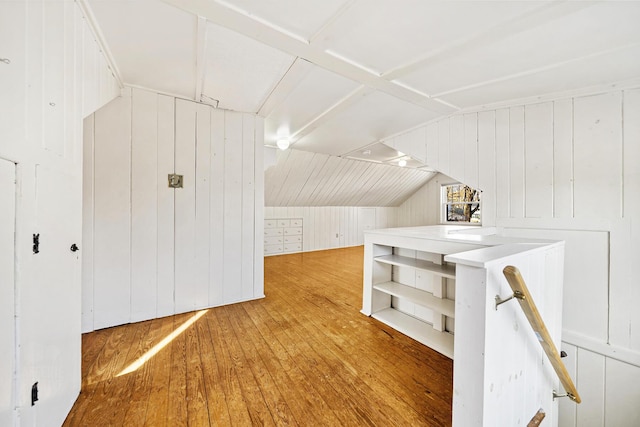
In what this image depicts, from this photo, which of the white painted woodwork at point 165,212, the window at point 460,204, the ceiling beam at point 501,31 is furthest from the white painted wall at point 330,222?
the ceiling beam at point 501,31

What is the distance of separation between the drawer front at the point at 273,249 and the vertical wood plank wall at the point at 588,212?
14.7 feet

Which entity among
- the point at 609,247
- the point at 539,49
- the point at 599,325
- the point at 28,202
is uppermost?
the point at 539,49

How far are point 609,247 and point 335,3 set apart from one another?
2514mm

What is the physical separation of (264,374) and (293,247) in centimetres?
450

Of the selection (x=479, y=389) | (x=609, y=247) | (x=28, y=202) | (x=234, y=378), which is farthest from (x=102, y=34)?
(x=609, y=247)

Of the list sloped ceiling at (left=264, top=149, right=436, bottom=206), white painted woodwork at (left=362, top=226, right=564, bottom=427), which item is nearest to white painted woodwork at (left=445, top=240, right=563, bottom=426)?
white painted woodwork at (left=362, top=226, right=564, bottom=427)

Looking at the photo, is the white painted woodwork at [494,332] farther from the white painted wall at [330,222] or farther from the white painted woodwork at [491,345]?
the white painted wall at [330,222]

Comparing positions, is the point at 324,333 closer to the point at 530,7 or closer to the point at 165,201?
the point at 165,201

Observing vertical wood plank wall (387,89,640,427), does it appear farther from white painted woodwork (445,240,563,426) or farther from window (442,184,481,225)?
window (442,184,481,225)

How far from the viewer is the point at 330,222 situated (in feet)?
22.2

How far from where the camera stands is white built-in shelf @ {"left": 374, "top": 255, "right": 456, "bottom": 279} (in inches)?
74.2

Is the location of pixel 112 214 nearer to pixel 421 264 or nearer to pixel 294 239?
pixel 421 264

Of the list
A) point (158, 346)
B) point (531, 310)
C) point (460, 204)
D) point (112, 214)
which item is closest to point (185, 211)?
point (112, 214)

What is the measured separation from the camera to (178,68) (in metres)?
1.84
